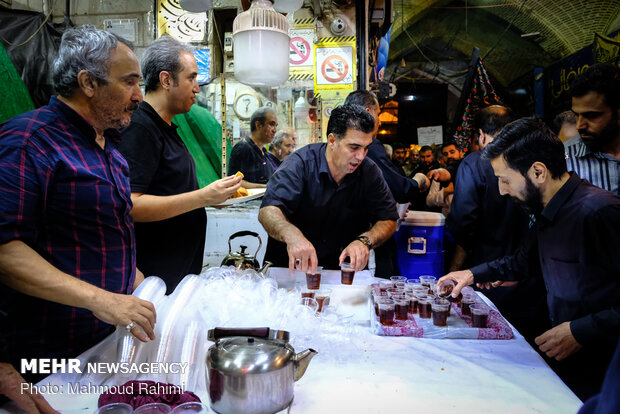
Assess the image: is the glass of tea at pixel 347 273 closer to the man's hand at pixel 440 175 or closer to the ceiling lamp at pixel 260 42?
the ceiling lamp at pixel 260 42

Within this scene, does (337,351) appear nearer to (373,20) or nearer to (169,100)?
(169,100)

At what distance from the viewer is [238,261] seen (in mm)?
2320

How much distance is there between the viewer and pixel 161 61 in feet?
8.20

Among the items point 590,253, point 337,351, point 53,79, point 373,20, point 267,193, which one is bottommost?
point 337,351

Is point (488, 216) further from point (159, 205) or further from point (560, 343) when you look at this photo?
point (159, 205)

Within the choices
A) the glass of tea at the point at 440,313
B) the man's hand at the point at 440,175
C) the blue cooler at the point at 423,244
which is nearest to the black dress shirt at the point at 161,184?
the glass of tea at the point at 440,313

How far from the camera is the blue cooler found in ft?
14.6

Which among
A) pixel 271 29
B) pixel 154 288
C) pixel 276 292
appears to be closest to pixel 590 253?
pixel 276 292

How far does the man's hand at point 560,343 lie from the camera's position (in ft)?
5.92

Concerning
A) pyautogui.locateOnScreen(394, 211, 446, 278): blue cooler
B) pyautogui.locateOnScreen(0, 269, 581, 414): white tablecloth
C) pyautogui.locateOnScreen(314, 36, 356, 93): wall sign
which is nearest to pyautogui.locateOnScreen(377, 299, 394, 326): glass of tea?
pyautogui.locateOnScreen(0, 269, 581, 414): white tablecloth

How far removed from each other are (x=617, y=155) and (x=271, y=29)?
8.18 ft

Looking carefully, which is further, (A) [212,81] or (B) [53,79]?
(A) [212,81]

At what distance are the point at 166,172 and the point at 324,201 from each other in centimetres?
111

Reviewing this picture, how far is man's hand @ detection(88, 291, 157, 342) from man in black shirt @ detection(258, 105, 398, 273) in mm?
1387
